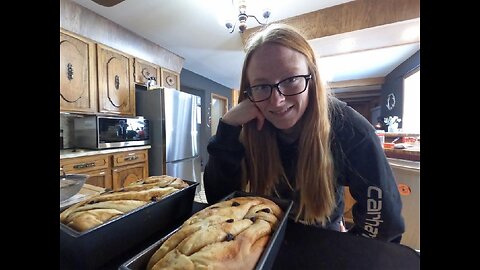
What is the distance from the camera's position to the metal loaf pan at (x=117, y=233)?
27 cm

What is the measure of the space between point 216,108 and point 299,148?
13.5 ft

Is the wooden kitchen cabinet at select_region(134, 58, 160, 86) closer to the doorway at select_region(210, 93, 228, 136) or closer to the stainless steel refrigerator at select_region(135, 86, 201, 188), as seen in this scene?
the stainless steel refrigerator at select_region(135, 86, 201, 188)

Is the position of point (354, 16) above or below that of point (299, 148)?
above

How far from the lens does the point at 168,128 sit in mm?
2334

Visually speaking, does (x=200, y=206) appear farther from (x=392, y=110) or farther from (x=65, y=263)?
(x=392, y=110)

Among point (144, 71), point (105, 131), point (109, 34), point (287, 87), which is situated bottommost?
point (105, 131)

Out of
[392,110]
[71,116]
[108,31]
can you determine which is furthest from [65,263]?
[392,110]

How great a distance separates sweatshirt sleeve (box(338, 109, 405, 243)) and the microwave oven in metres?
1.99

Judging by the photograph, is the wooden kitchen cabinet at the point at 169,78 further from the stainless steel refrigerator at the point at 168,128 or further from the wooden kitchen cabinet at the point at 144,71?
the stainless steel refrigerator at the point at 168,128

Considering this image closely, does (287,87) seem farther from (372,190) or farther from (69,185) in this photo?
(69,185)

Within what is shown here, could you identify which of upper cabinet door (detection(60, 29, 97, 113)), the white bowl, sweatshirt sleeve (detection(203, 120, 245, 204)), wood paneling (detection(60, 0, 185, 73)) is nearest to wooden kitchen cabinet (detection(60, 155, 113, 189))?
upper cabinet door (detection(60, 29, 97, 113))

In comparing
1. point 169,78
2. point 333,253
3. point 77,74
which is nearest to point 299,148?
point 333,253

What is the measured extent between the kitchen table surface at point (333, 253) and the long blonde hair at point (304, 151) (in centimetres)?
17

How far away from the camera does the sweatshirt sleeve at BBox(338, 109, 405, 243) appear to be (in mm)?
549
